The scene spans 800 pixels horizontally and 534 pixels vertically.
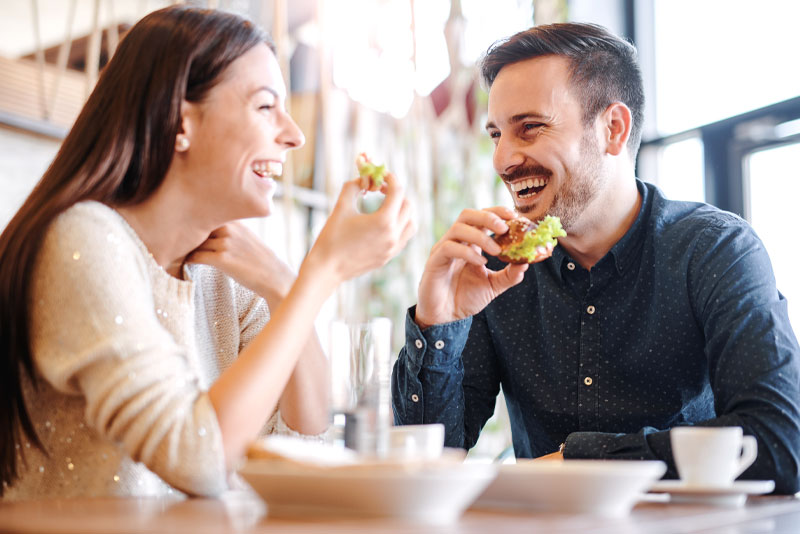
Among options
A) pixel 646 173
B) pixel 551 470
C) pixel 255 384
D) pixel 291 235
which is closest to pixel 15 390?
pixel 255 384

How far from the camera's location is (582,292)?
7.14ft

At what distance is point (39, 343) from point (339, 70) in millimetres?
2925

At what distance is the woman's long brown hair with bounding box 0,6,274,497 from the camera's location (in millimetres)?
1325

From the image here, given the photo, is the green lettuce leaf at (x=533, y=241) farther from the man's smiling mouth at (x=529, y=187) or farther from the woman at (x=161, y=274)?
the woman at (x=161, y=274)

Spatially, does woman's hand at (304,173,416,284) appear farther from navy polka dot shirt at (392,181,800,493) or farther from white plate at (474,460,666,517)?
navy polka dot shirt at (392,181,800,493)

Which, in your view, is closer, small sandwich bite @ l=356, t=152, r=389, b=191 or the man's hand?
small sandwich bite @ l=356, t=152, r=389, b=191

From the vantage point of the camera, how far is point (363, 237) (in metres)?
1.32

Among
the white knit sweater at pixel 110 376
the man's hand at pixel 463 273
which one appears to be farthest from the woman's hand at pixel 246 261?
the man's hand at pixel 463 273

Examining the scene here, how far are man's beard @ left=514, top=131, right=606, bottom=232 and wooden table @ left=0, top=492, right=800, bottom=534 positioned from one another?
3.75 ft

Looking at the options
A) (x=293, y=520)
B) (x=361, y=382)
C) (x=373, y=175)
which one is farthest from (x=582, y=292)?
(x=293, y=520)

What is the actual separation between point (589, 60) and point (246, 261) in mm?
1215

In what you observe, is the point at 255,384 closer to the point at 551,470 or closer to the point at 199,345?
the point at 551,470

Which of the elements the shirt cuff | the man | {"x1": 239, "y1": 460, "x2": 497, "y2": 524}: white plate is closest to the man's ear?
the man

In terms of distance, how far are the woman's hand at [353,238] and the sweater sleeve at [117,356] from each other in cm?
27
